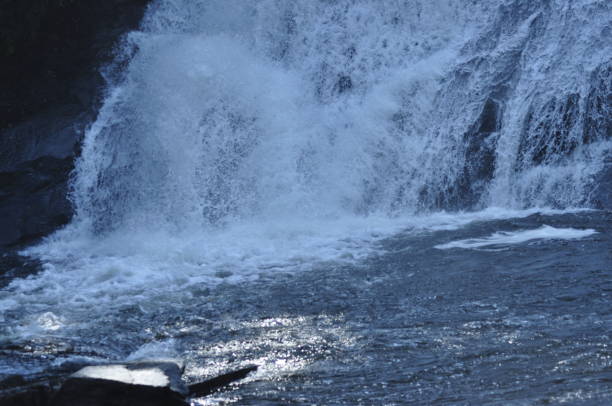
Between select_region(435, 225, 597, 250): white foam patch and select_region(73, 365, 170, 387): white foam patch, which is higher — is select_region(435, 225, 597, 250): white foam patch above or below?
below

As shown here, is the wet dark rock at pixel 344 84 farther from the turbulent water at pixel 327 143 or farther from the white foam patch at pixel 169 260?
the white foam patch at pixel 169 260

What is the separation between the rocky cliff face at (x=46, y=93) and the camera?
11.6 metres

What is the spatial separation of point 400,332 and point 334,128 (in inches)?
236

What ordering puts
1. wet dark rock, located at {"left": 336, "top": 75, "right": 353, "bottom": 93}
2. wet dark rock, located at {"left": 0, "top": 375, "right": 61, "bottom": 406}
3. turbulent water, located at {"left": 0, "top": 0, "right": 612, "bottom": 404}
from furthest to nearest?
wet dark rock, located at {"left": 336, "top": 75, "right": 353, "bottom": 93} → turbulent water, located at {"left": 0, "top": 0, "right": 612, "bottom": 404} → wet dark rock, located at {"left": 0, "top": 375, "right": 61, "bottom": 406}

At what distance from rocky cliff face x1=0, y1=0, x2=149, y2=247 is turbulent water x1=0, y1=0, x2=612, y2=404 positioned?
0.34 m

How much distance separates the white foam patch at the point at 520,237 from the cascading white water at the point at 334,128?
106 cm

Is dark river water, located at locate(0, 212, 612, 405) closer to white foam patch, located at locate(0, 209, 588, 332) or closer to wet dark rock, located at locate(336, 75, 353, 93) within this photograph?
white foam patch, located at locate(0, 209, 588, 332)

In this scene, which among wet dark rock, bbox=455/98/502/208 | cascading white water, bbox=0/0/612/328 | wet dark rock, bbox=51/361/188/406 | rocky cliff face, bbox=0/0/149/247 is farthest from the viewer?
rocky cliff face, bbox=0/0/149/247

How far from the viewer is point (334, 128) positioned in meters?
11.7

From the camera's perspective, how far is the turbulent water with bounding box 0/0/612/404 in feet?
30.1

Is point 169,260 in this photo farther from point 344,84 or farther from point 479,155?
point 479,155

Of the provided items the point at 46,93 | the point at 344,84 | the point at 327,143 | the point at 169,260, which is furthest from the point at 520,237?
the point at 46,93

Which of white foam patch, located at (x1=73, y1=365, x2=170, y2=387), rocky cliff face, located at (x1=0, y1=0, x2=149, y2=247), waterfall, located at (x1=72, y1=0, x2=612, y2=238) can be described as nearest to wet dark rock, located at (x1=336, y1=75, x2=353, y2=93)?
waterfall, located at (x1=72, y1=0, x2=612, y2=238)

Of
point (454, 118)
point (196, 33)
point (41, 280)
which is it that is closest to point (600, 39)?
point (454, 118)
